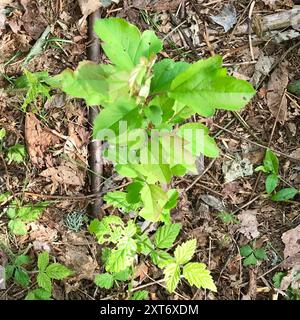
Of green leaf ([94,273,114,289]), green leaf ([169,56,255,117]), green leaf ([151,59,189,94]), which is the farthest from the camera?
green leaf ([94,273,114,289])

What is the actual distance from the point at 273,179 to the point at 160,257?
29.2 inches

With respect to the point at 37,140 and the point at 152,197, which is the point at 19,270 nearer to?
the point at 37,140

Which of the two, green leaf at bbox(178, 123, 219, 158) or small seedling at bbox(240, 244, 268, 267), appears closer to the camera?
green leaf at bbox(178, 123, 219, 158)

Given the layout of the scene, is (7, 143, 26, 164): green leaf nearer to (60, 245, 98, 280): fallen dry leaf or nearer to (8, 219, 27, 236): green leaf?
(8, 219, 27, 236): green leaf

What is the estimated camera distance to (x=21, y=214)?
2.35m

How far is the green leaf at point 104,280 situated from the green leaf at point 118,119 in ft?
3.44

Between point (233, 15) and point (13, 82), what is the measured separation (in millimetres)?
1252

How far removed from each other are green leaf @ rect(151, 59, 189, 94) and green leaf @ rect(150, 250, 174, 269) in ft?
3.12

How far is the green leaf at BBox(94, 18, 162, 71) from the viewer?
141cm

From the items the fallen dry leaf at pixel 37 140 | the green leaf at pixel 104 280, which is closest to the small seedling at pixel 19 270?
the green leaf at pixel 104 280

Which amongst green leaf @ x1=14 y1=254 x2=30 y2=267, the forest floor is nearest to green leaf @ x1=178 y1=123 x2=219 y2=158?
the forest floor

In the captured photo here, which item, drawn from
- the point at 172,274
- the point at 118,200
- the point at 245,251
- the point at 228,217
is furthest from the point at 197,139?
the point at 245,251

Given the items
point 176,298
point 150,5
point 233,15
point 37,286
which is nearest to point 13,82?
point 150,5
